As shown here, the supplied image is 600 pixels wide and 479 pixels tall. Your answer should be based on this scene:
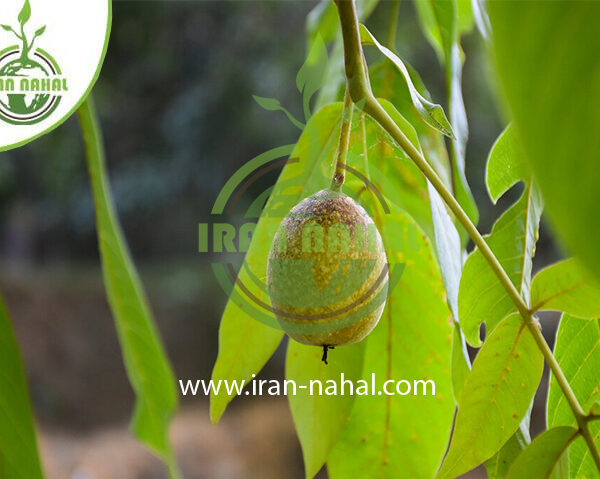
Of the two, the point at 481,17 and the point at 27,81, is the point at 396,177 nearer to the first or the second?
the point at 481,17

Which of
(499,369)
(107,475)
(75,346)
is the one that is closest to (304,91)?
(499,369)

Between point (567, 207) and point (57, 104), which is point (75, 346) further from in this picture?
point (567, 207)

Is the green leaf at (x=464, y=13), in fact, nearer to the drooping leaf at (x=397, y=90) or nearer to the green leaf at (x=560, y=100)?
the drooping leaf at (x=397, y=90)

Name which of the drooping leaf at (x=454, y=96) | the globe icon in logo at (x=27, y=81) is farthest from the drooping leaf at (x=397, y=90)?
the globe icon in logo at (x=27, y=81)

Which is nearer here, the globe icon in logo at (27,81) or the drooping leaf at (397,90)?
the globe icon in logo at (27,81)

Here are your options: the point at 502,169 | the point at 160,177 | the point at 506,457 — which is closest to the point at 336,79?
the point at 502,169

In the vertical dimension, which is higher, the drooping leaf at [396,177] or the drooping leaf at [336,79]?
the drooping leaf at [336,79]
